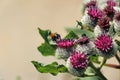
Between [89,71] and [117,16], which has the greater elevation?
[117,16]

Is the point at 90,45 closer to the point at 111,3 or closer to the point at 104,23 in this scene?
the point at 104,23

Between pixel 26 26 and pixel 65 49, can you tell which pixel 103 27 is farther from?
pixel 26 26

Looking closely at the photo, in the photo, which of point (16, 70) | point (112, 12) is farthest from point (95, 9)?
point (16, 70)

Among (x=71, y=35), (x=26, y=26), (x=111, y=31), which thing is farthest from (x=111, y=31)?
(x=26, y=26)

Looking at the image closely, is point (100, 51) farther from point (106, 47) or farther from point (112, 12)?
point (112, 12)

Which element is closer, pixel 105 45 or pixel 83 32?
pixel 105 45

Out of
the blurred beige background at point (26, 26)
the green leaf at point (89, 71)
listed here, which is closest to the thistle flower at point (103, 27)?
the green leaf at point (89, 71)

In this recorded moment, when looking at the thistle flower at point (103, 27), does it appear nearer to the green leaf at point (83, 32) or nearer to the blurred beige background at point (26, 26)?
the green leaf at point (83, 32)

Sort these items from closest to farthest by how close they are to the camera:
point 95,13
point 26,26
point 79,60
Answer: point 79,60
point 95,13
point 26,26

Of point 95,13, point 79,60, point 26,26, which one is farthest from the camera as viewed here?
point 26,26
